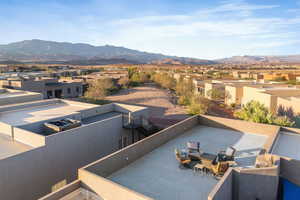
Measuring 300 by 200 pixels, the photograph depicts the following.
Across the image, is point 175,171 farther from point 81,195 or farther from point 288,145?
point 288,145

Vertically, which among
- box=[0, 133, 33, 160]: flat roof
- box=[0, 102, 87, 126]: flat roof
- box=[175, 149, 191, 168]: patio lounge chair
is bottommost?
box=[0, 133, 33, 160]: flat roof

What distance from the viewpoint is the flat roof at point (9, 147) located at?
40.3 ft

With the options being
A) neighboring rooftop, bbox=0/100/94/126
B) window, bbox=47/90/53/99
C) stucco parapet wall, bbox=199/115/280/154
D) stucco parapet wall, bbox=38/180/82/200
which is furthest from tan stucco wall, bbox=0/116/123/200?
window, bbox=47/90/53/99

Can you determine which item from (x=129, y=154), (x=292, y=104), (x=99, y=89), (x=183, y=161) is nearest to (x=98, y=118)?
(x=129, y=154)

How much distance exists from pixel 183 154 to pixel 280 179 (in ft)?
12.6

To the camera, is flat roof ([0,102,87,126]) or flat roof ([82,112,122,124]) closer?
flat roof ([0,102,87,126])

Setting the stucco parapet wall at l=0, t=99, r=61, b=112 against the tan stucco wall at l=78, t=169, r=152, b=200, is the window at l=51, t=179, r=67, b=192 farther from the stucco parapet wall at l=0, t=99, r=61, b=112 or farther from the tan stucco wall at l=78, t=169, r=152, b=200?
the stucco parapet wall at l=0, t=99, r=61, b=112

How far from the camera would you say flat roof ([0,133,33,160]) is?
12.3 meters

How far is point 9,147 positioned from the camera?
1306cm

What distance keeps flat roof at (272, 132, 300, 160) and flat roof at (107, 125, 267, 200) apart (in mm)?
929

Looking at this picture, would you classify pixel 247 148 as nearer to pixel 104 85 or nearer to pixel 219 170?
pixel 219 170

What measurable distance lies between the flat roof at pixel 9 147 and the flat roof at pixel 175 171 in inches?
248

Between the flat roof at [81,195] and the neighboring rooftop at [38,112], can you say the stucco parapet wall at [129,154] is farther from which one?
the neighboring rooftop at [38,112]

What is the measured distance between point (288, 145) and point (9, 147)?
48.3 ft
